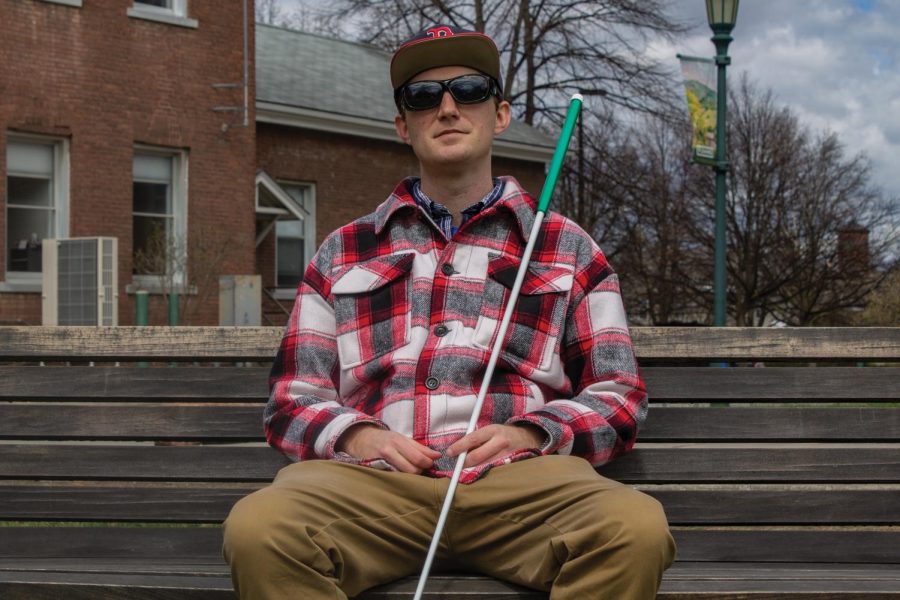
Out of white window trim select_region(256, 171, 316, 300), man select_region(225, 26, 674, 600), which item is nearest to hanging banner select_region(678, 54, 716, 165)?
white window trim select_region(256, 171, 316, 300)

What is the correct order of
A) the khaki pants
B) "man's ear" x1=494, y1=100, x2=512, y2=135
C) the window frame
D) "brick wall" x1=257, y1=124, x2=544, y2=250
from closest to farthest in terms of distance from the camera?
the khaki pants < "man's ear" x1=494, y1=100, x2=512, y2=135 < "brick wall" x1=257, y1=124, x2=544, y2=250 < the window frame

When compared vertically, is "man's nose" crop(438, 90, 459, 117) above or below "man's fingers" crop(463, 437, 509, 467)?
above

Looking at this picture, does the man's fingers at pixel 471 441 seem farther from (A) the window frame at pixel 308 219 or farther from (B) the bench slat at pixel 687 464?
(A) the window frame at pixel 308 219

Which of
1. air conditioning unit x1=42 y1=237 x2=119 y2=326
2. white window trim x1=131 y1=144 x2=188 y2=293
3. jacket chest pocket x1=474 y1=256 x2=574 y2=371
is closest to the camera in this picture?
jacket chest pocket x1=474 y1=256 x2=574 y2=371

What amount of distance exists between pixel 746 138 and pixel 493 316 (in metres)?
34.6

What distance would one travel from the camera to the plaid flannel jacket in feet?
11.9

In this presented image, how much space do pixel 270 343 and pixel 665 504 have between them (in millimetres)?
1296

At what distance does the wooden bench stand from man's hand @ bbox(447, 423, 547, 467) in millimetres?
737

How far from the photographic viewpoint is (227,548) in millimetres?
3096

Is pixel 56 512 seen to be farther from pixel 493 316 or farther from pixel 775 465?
pixel 775 465

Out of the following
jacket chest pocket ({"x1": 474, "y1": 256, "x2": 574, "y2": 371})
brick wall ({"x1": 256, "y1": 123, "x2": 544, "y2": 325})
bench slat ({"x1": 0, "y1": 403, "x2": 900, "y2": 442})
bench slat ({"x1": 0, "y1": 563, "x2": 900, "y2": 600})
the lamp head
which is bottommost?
bench slat ({"x1": 0, "y1": 563, "x2": 900, "y2": 600})

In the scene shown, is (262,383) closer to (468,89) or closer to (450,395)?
(450,395)

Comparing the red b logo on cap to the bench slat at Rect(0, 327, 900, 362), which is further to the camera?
the bench slat at Rect(0, 327, 900, 362)

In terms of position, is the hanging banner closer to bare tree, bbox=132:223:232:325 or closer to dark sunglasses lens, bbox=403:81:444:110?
bare tree, bbox=132:223:232:325
